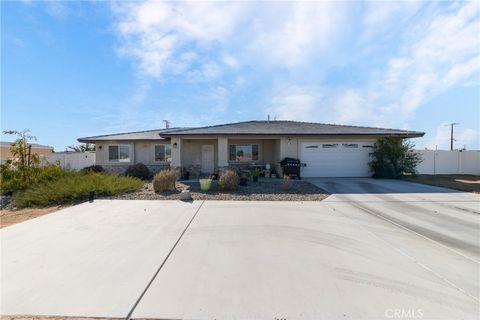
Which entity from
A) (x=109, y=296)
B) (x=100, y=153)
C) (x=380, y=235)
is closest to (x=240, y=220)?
(x=380, y=235)

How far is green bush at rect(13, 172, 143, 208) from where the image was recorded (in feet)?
29.1

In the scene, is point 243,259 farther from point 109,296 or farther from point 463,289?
point 463,289

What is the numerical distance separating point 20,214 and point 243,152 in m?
12.1

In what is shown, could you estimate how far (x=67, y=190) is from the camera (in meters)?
9.25

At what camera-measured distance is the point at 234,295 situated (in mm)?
3117

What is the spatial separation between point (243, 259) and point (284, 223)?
2.36 meters

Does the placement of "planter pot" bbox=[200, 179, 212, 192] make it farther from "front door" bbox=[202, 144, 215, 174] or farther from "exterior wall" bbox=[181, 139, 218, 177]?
"front door" bbox=[202, 144, 215, 174]

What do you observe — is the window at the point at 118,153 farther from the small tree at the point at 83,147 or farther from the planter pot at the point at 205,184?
the small tree at the point at 83,147

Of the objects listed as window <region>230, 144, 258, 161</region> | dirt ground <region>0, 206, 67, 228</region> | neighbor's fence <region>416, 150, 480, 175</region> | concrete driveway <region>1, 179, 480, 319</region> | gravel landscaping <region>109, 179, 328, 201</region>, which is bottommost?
dirt ground <region>0, 206, 67, 228</region>

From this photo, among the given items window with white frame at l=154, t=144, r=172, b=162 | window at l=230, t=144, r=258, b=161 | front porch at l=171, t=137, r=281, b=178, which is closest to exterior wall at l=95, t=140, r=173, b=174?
window with white frame at l=154, t=144, r=172, b=162

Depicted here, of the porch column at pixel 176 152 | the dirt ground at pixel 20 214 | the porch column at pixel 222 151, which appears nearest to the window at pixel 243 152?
the porch column at pixel 222 151

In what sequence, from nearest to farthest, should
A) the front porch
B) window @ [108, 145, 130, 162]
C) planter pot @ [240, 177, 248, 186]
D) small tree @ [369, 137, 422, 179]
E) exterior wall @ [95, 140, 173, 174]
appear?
planter pot @ [240, 177, 248, 186], small tree @ [369, 137, 422, 179], the front porch, exterior wall @ [95, 140, 173, 174], window @ [108, 145, 130, 162]

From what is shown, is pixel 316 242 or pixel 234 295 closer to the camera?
pixel 234 295

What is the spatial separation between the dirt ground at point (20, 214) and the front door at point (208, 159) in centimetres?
970
